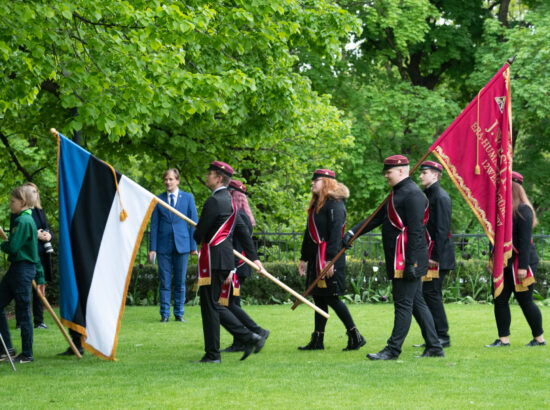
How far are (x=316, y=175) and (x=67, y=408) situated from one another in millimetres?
4132

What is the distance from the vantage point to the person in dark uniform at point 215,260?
8.25m

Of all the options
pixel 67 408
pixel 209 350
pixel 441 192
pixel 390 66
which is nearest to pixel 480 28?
pixel 390 66

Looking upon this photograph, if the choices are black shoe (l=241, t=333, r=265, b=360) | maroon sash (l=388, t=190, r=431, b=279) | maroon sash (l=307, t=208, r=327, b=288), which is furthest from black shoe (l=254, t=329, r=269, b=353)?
maroon sash (l=388, t=190, r=431, b=279)

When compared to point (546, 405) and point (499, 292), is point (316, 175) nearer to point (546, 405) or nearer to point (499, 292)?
point (499, 292)

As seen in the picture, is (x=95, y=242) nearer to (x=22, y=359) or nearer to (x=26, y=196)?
(x=26, y=196)

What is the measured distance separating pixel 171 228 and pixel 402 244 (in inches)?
183

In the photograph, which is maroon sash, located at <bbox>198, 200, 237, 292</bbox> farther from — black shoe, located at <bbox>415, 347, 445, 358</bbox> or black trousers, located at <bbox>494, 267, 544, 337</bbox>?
black trousers, located at <bbox>494, 267, 544, 337</bbox>

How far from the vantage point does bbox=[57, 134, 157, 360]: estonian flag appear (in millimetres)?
8156

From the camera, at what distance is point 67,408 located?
623 centimetres

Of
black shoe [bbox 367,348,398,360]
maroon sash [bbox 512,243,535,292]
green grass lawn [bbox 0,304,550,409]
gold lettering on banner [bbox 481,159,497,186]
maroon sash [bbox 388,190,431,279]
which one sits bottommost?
green grass lawn [bbox 0,304,550,409]

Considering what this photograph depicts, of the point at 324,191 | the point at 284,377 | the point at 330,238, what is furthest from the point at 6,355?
the point at 324,191

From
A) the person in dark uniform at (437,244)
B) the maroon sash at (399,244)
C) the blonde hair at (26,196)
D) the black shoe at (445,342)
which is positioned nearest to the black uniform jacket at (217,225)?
the maroon sash at (399,244)

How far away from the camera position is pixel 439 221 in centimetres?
919

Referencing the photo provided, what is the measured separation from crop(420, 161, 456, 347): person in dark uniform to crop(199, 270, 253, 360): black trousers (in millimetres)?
2322
